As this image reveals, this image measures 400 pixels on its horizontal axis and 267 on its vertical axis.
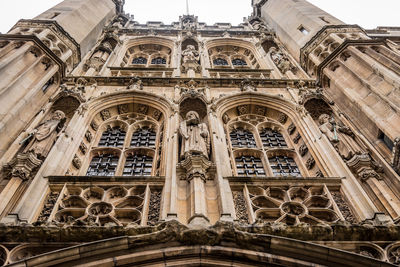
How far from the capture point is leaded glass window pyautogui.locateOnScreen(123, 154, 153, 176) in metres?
9.51

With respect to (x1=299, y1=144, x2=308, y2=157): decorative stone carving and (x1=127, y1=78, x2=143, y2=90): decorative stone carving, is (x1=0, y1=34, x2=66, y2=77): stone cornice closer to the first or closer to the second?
(x1=127, y1=78, x2=143, y2=90): decorative stone carving

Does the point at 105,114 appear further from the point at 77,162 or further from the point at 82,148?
the point at 77,162

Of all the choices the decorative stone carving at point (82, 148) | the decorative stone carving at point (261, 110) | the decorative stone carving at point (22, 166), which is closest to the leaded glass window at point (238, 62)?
the decorative stone carving at point (261, 110)

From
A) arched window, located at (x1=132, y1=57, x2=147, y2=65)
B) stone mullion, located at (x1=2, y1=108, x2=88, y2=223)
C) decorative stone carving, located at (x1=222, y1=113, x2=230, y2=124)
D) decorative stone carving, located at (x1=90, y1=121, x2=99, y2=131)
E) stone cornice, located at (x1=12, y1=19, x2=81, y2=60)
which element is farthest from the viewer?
arched window, located at (x1=132, y1=57, x2=147, y2=65)

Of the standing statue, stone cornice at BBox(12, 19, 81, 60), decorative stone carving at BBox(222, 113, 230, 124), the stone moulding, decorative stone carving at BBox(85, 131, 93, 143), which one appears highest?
the standing statue

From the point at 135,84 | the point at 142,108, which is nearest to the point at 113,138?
the point at 142,108

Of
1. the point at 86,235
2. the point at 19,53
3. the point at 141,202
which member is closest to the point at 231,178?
the point at 141,202

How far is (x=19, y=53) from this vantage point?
11109mm

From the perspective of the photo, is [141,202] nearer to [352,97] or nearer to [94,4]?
[352,97]

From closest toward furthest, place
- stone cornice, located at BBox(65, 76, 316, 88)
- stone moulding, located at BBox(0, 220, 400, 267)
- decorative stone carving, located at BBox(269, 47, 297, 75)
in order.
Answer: stone moulding, located at BBox(0, 220, 400, 267), stone cornice, located at BBox(65, 76, 316, 88), decorative stone carving, located at BBox(269, 47, 297, 75)

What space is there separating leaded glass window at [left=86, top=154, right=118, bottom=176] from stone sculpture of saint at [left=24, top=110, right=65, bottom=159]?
1.15 meters

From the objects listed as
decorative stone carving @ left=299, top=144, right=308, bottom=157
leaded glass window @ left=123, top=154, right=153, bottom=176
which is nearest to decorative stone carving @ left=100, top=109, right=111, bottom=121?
leaded glass window @ left=123, top=154, right=153, bottom=176

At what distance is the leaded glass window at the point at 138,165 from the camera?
9508mm

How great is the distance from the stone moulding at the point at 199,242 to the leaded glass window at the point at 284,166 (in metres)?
3.65
